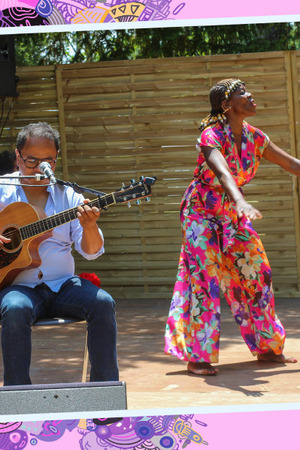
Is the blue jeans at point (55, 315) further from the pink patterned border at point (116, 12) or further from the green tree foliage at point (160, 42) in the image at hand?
the green tree foliage at point (160, 42)

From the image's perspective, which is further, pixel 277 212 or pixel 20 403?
pixel 277 212

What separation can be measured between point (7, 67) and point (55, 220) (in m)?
4.51

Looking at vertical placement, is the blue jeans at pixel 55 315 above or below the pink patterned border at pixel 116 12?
below

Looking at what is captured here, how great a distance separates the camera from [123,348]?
6.05m

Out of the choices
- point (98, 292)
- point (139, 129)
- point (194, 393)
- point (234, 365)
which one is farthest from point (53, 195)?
point (139, 129)

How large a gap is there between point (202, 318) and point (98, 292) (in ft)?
4.58

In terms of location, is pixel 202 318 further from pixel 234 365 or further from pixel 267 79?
pixel 267 79

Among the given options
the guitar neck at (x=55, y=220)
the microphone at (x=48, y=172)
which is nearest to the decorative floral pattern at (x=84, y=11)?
the microphone at (x=48, y=172)

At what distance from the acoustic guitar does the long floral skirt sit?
1.36m

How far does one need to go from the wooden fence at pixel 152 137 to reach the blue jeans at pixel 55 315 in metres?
4.49

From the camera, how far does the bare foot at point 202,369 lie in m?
5.05

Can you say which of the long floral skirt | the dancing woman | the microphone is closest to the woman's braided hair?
the dancing woman

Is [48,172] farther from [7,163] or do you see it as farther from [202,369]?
[7,163]

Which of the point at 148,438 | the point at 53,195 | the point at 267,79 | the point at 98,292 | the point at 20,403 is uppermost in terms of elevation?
the point at 267,79
